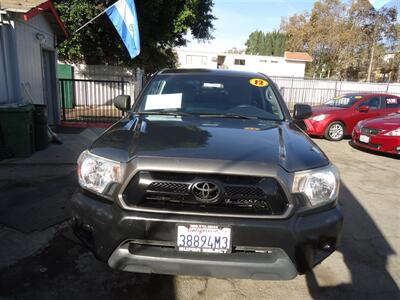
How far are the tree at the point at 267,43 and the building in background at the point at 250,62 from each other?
31.1 m

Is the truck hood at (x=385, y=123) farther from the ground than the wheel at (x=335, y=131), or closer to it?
farther from the ground

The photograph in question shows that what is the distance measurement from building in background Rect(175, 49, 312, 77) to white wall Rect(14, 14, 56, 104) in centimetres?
4057

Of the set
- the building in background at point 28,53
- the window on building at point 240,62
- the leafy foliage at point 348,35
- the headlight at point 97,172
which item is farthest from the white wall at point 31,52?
the window on building at point 240,62

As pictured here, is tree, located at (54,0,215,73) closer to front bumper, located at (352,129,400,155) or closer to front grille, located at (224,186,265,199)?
front bumper, located at (352,129,400,155)

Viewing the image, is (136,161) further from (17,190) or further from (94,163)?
(17,190)

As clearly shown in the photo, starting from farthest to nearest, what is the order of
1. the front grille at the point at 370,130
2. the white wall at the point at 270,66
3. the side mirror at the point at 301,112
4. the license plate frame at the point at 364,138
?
the white wall at the point at 270,66, the license plate frame at the point at 364,138, the front grille at the point at 370,130, the side mirror at the point at 301,112

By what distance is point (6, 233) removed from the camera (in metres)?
3.79

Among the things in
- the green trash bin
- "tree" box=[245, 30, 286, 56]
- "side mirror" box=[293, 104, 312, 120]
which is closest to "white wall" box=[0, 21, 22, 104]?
the green trash bin

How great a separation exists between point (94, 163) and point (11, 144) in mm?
4838

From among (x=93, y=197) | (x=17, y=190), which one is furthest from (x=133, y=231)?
(x=17, y=190)

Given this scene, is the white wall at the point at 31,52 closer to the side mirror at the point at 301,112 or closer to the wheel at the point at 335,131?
the side mirror at the point at 301,112

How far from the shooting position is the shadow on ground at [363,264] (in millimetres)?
3021

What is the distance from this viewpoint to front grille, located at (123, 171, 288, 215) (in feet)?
8.02

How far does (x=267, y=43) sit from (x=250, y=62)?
38987 mm
